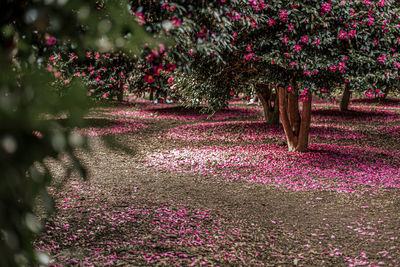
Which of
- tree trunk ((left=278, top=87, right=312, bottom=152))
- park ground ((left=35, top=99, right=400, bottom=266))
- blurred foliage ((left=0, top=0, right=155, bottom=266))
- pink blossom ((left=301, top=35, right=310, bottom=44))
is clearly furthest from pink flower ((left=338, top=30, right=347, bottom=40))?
blurred foliage ((left=0, top=0, right=155, bottom=266))

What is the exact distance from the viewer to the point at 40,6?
5.39 feet

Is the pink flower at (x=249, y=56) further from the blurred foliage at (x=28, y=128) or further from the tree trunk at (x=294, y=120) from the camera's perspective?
the blurred foliage at (x=28, y=128)

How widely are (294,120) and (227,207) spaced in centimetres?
585

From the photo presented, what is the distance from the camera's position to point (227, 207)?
24.6 feet

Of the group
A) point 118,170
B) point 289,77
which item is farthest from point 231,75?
point 118,170

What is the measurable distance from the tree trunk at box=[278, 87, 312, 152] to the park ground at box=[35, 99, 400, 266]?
1.69 feet

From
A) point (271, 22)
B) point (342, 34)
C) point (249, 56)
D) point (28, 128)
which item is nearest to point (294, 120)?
point (342, 34)

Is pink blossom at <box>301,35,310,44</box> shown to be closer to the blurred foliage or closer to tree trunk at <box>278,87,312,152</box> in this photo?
tree trunk at <box>278,87,312,152</box>

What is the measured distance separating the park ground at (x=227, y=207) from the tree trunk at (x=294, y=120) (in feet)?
1.69

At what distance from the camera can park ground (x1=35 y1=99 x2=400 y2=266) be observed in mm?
5035

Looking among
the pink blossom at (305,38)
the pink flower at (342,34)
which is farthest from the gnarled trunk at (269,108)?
the pink blossom at (305,38)

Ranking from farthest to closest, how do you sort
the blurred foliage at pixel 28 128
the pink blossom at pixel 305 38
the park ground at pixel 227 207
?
the pink blossom at pixel 305 38
the park ground at pixel 227 207
the blurred foliage at pixel 28 128

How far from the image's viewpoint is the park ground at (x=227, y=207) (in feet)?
16.5

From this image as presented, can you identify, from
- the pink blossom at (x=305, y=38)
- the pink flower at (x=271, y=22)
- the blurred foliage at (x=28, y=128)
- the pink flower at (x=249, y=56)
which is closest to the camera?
the blurred foliage at (x=28, y=128)
